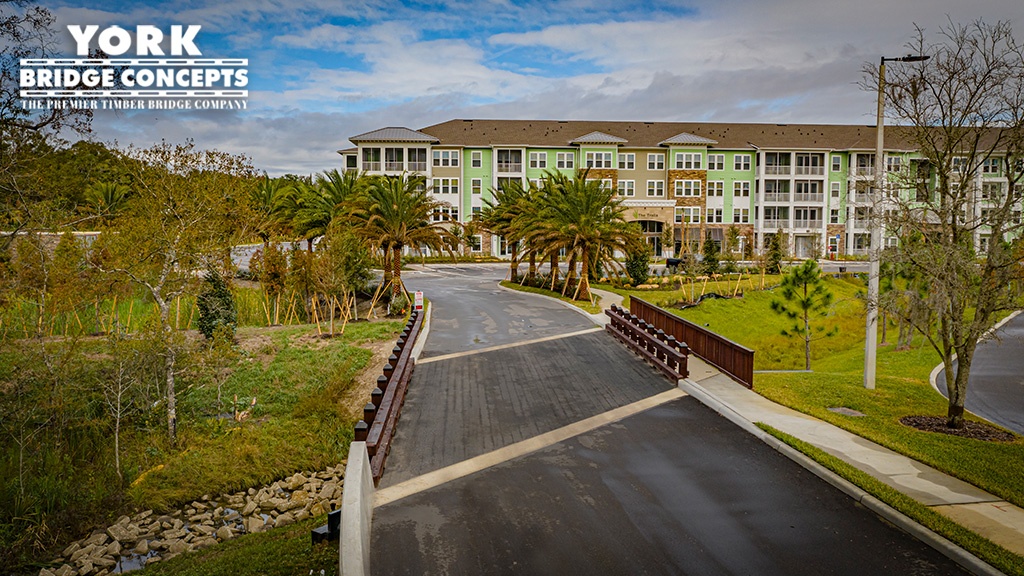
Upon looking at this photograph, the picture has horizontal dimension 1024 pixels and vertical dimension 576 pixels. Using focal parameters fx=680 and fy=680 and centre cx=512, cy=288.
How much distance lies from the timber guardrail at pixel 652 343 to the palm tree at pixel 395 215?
35.2ft

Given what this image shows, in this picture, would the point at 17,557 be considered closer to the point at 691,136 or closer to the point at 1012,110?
the point at 1012,110

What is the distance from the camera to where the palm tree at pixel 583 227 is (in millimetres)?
32719

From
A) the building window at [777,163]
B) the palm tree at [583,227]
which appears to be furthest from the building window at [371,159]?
the building window at [777,163]

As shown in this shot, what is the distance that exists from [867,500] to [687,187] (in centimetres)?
6294

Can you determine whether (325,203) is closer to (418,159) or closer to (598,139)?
(418,159)

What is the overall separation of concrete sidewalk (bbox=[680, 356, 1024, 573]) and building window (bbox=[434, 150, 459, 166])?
52869 millimetres

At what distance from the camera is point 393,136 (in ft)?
211

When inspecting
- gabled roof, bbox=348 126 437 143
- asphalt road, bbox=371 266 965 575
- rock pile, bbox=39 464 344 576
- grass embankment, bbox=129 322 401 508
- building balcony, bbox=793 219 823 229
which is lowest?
rock pile, bbox=39 464 344 576

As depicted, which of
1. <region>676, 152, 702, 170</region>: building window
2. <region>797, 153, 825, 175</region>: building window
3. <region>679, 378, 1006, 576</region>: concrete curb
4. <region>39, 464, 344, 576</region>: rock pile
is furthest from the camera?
<region>797, 153, 825, 175</region>: building window

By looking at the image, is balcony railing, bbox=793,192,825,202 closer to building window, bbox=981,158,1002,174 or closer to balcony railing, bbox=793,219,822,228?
balcony railing, bbox=793,219,822,228

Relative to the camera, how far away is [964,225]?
14.3 meters

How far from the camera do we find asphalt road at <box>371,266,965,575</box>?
26.4ft

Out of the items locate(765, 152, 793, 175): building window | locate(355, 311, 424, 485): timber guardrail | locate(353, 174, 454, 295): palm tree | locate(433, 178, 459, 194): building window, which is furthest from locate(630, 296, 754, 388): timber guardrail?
locate(765, 152, 793, 175): building window

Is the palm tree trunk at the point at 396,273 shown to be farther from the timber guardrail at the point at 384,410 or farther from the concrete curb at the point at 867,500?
the concrete curb at the point at 867,500
